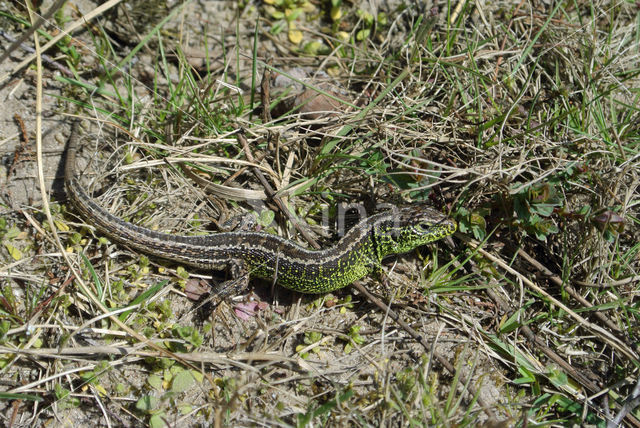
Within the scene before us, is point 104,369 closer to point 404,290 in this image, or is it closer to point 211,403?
point 211,403

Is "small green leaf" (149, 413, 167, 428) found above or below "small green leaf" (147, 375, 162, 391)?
below

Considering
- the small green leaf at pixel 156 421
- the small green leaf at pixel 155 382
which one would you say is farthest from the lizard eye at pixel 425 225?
the small green leaf at pixel 156 421

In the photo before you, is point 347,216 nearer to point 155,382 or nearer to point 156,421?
point 155,382

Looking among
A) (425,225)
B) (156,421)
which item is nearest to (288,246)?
(425,225)

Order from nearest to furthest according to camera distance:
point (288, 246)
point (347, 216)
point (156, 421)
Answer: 1. point (156, 421)
2. point (288, 246)
3. point (347, 216)

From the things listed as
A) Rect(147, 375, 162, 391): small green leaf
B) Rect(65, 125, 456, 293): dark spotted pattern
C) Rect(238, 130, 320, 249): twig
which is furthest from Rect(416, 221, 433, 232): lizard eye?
Rect(147, 375, 162, 391): small green leaf

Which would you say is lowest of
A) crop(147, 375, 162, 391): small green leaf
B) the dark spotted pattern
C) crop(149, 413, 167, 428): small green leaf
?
crop(149, 413, 167, 428): small green leaf

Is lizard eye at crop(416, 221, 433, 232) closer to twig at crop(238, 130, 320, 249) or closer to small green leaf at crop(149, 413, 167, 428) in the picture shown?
twig at crop(238, 130, 320, 249)

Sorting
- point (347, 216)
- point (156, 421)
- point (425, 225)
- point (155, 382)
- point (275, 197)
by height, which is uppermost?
point (275, 197)

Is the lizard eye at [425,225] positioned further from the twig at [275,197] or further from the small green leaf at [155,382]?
the small green leaf at [155,382]
